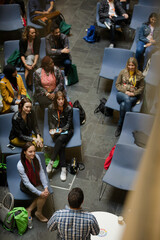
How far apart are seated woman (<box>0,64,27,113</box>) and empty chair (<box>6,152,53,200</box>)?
1199 mm

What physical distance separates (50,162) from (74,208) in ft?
6.76

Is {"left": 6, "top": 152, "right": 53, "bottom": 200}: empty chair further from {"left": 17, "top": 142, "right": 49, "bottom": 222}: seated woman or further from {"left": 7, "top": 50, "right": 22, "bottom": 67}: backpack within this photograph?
{"left": 7, "top": 50, "right": 22, "bottom": 67}: backpack

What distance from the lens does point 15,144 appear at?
177 inches

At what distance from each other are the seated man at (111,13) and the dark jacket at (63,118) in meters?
3.37

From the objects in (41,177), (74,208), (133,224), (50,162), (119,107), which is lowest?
(50,162)

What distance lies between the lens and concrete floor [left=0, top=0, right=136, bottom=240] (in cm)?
433

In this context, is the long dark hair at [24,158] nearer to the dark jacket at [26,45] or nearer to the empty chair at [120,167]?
the empty chair at [120,167]

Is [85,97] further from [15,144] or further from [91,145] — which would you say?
[15,144]

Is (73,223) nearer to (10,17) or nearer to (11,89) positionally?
(11,89)

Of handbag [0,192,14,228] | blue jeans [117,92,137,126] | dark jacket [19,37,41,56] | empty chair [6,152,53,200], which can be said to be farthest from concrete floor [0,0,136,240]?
dark jacket [19,37,41,56]

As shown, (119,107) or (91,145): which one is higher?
(119,107)

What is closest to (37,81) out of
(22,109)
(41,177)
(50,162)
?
(22,109)

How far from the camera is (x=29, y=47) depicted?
5.94 m

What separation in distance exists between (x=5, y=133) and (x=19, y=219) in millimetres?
1387
